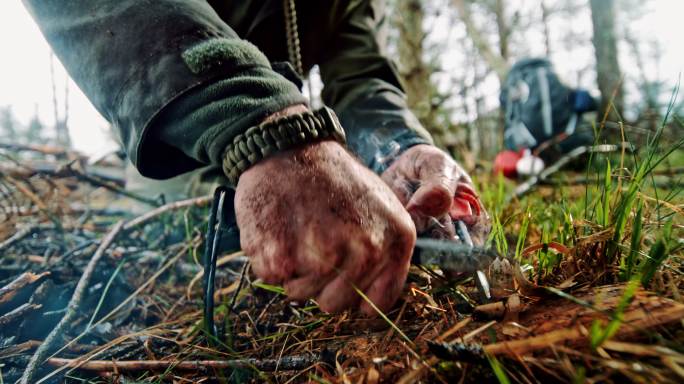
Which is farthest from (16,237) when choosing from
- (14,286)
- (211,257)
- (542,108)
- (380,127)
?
(542,108)

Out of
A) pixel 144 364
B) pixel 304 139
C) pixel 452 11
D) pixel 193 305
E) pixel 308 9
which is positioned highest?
pixel 452 11

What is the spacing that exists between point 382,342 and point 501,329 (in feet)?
0.80

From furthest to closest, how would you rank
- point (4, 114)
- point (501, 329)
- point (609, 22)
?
point (4, 114), point (609, 22), point (501, 329)

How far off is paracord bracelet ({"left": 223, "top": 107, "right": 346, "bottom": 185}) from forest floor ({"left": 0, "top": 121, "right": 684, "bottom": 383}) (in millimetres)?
352

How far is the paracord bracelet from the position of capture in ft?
2.44

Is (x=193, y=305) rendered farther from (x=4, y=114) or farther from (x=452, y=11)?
(x=4, y=114)

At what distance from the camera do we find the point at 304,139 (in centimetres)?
76

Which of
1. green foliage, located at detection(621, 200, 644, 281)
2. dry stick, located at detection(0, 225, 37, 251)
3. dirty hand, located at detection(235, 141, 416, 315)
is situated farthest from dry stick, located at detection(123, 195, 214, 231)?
green foliage, located at detection(621, 200, 644, 281)

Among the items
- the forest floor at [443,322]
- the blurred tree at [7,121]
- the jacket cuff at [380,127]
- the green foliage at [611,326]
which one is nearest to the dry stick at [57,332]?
the forest floor at [443,322]

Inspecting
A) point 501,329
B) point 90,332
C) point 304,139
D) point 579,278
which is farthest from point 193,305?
point 579,278

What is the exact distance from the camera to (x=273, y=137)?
0.75m

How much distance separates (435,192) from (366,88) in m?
1.14

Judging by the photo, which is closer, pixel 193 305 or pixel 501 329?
pixel 501 329

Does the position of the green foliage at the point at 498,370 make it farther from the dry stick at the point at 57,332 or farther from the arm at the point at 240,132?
the dry stick at the point at 57,332
